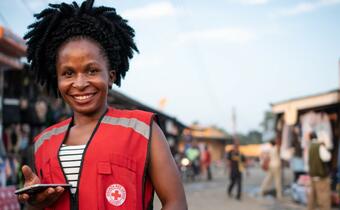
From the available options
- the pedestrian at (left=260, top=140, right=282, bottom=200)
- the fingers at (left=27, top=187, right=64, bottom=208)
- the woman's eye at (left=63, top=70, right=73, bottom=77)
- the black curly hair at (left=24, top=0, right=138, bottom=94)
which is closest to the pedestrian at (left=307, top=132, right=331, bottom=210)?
the pedestrian at (left=260, top=140, right=282, bottom=200)

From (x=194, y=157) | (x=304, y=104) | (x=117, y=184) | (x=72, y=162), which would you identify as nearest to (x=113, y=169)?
(x=117, y=184)

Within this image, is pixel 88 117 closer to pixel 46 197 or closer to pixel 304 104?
pixel 46 197

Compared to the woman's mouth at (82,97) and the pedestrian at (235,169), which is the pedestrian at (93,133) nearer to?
the woman's mouth at (82,97)

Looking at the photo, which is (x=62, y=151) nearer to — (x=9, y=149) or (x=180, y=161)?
(x=9, y=149)

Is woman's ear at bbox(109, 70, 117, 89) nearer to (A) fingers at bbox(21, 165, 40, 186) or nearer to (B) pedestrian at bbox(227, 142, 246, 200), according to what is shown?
(A) fingers at bbox(21, 165, 40, 186)

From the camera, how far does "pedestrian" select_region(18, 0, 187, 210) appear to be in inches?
66.6

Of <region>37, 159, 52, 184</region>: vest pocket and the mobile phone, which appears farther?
<region>37, 159, 52, 184</region>: vest pocket

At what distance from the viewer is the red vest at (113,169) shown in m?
1.67

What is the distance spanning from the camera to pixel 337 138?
1134 cm

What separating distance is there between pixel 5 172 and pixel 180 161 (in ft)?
39.9

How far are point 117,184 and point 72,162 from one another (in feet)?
0.72

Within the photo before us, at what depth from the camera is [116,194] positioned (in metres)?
1.67

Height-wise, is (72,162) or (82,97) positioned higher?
(82,97)

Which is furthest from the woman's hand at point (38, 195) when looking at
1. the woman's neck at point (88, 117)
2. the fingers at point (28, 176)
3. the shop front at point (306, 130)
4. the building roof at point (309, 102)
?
the building roof at point (309, 102)
